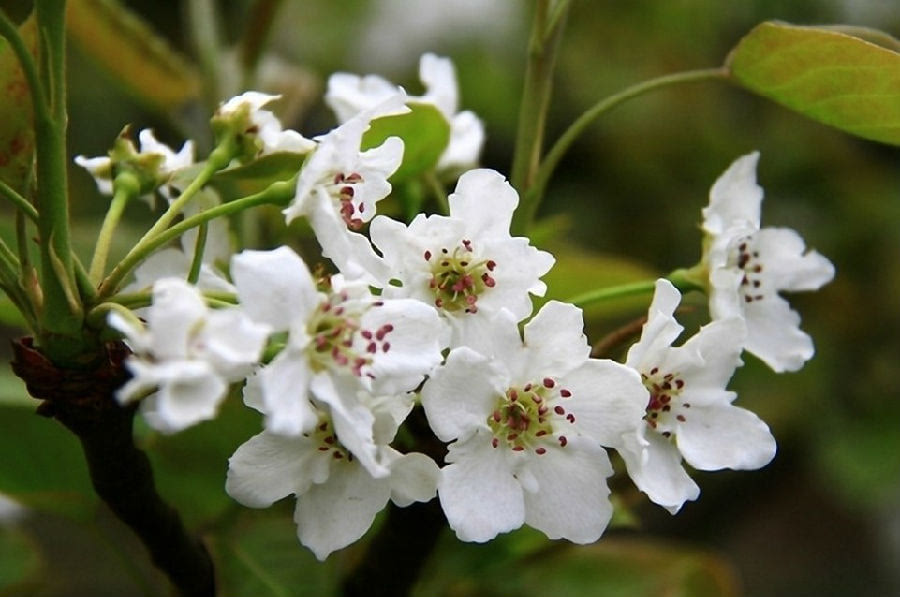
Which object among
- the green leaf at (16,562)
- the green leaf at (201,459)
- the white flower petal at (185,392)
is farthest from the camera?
the green leaf at (16,562)

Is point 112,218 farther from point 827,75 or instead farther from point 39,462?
point 827,75

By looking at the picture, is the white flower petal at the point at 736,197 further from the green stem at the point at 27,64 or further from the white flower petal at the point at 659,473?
the green stem at the point at 27,64

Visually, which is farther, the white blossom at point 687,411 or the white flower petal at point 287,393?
the white blossom at point 687,411

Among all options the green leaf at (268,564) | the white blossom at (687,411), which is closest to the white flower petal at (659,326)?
the white blossom at (687,411)

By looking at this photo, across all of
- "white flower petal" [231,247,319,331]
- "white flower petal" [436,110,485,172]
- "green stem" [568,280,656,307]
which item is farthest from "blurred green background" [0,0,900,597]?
"white flower petal" [231,247,319,331]

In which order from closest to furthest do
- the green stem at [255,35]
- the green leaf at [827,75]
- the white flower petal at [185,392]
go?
the white flower petal at [185,392] < the green leaf at [827,75] < the green stem at [255,35]

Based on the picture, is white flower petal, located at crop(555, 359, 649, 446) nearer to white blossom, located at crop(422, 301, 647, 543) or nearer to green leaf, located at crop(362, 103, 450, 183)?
white blossom, located at crop(422, 301, 647, 543)

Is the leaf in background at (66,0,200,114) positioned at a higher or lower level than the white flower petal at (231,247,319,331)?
lower

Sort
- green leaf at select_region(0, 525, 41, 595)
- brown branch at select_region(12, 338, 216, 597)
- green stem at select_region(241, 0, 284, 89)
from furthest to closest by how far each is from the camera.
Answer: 1. green stem at select_region(241, 0, 284, 89)
2. green leaf at select_region(0, 525, 41, 595)
3. brown branch at select_region(12, 338, 216, 597)
